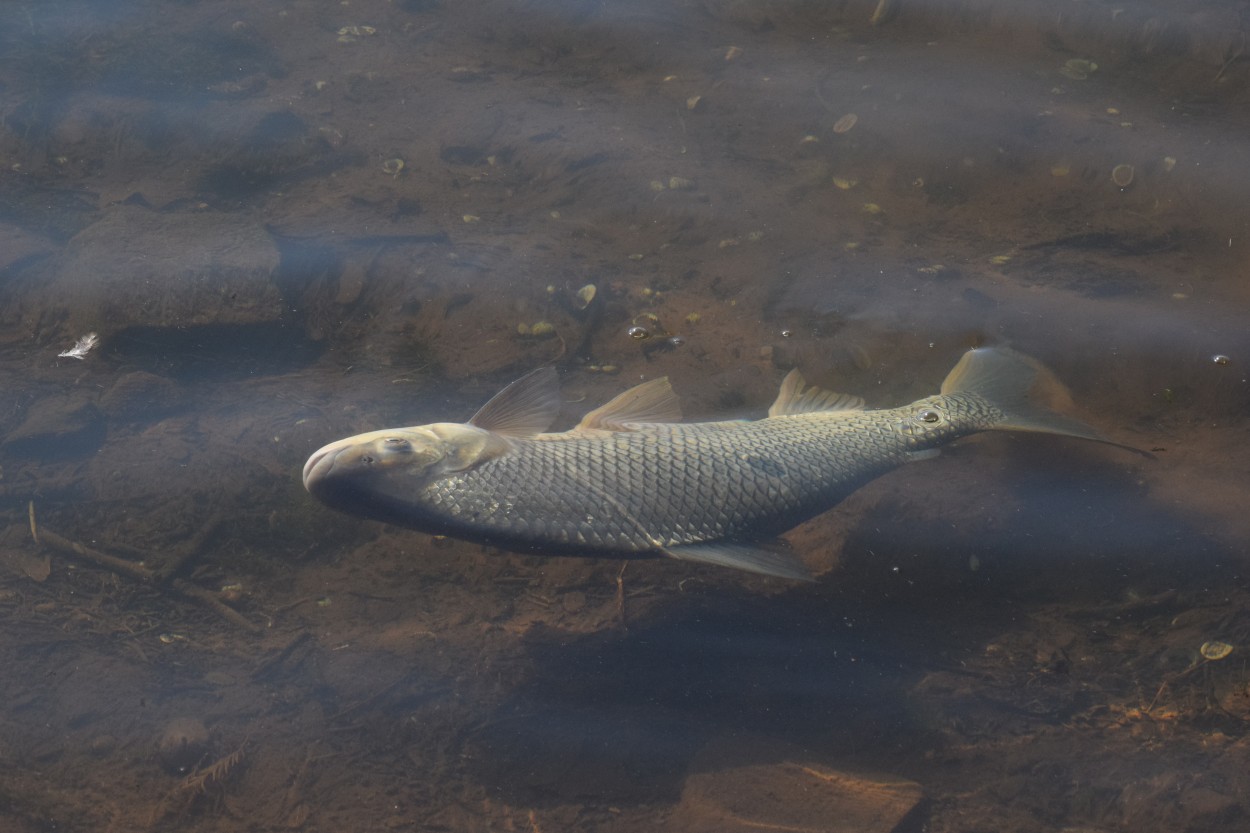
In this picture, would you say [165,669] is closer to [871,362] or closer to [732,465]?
[732,465]

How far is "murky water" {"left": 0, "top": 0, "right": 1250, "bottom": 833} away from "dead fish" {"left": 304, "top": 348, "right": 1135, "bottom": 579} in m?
0.51

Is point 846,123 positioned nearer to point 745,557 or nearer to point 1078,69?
point 1078,69

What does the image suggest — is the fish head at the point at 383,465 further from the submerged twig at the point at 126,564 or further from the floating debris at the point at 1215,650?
the floating debris at the point at 1215,650

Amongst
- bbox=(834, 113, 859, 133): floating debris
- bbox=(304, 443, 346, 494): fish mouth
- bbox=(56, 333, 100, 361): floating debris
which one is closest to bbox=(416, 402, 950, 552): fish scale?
bbox=(304, 443, 346, 494): fish mouth

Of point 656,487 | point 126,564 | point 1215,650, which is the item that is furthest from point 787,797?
point 126,564

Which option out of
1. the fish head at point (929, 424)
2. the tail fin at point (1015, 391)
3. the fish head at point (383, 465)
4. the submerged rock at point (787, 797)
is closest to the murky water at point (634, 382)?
the submerged rock at point (787, 797)

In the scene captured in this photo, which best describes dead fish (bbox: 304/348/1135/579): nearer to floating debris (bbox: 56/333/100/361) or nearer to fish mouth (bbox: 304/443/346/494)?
fish mouth (bbox: 304/443/346/494)

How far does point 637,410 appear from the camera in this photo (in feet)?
12.9

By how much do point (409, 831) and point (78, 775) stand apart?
1.48 m

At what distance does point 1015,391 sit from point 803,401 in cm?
99

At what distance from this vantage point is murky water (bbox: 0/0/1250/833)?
11.8 feet

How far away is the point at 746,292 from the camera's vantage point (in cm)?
484

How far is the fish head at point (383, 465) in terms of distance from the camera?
3.50 metres

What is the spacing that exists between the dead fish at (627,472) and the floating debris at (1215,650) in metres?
1.03
